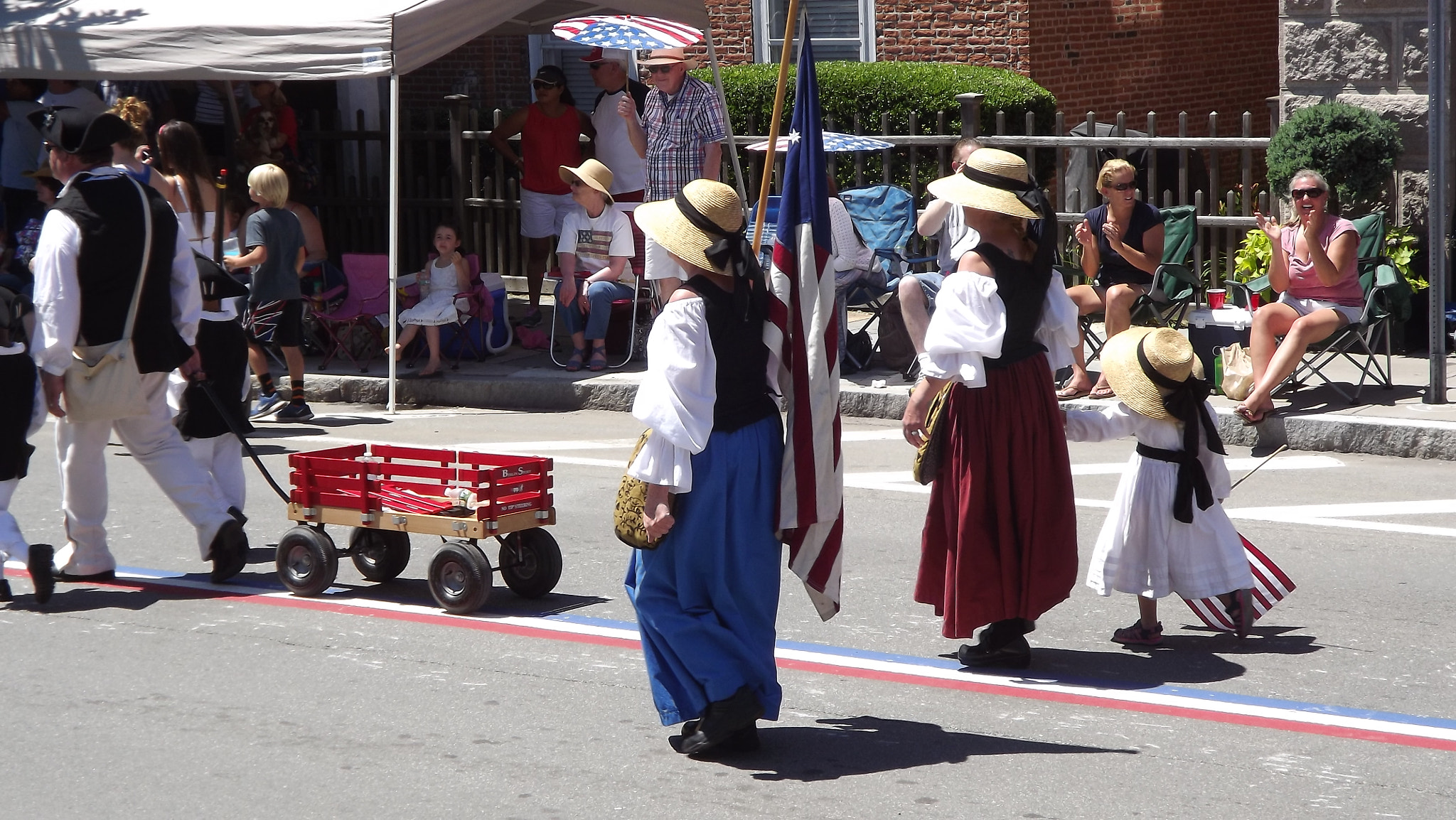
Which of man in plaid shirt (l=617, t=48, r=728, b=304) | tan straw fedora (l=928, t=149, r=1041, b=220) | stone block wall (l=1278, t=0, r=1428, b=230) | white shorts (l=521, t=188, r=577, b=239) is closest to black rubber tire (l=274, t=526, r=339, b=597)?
tan straw fedora (l=928, t=149, r=1041, b=220)

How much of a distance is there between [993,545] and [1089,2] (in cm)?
1231

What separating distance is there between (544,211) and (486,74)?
5294mm

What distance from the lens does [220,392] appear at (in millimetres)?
7625

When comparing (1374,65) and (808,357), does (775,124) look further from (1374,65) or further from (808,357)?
(1374,65)

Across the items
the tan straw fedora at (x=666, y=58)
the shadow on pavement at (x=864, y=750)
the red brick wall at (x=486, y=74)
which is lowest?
the shadow on pavement at (x=864, y=750)

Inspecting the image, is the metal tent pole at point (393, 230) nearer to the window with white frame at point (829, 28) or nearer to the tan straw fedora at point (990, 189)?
the tan straw fedora at point (990, 189)

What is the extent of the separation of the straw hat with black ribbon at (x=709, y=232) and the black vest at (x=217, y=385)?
3.19 m

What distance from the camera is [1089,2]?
16812mm

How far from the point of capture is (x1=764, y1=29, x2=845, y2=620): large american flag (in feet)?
16.4

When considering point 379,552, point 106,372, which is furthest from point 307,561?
point 106,372

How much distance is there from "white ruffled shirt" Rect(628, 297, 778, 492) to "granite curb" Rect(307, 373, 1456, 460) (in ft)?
19.1

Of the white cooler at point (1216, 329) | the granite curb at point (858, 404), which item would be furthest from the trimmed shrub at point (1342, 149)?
the granite curb at point (858, 404)

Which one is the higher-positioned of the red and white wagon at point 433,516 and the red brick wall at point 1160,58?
the red brick wall at point 1160,58

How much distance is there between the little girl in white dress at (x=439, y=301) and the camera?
12.0 metres
